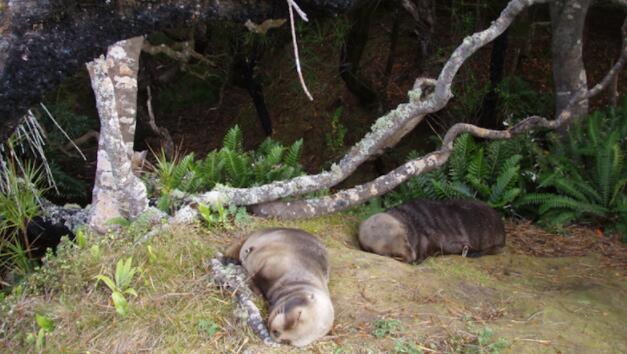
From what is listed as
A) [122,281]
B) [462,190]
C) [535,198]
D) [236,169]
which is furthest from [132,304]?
[535,198]

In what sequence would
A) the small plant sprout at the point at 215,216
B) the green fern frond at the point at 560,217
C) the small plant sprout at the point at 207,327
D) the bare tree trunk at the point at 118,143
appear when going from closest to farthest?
the small plant sprout at the point at 207,327 → the bare tree trunk at the point at 118,143 → the small plant sprout at the point at 215,216 → the green fern frond at the point at 560,217

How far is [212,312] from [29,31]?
298cm

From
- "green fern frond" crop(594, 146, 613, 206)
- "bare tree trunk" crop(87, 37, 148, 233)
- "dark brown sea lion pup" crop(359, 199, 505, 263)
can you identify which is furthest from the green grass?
"green fern frond" crop(594, 146, 613, 206)

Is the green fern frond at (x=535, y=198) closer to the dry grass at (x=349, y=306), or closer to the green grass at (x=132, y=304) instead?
the dry grass at (x=349, y=306)

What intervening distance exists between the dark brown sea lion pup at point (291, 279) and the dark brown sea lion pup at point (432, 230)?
3.69 feet

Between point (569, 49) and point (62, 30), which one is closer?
point (62, 30)

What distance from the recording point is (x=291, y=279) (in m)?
5.00

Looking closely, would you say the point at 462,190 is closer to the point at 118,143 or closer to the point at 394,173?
the point at 394,173

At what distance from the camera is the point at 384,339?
15.3 ft

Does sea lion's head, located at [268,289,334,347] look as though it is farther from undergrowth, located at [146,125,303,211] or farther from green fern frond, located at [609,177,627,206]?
green fern frond, located at [609,177,627,206]

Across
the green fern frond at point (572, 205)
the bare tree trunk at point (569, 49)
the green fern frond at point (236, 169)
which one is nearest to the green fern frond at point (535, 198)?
the green fern frond at point (572, 205)

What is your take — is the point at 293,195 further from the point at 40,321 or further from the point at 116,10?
the point at 116,10

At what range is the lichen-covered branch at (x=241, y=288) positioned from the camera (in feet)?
15.3

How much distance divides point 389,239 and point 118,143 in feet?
9.80
